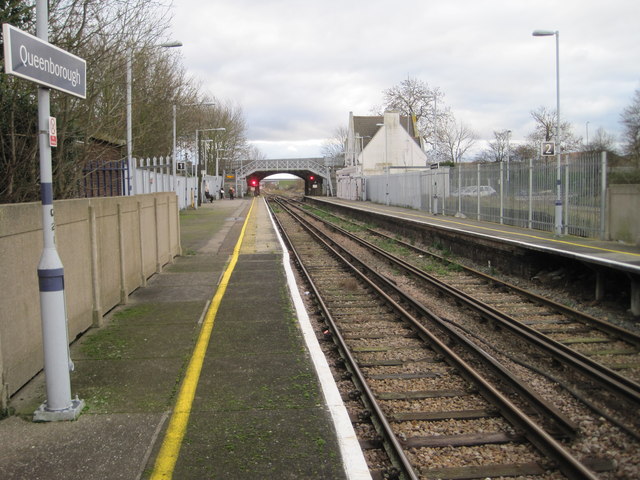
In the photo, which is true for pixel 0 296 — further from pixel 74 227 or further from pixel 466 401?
pixel 466 401

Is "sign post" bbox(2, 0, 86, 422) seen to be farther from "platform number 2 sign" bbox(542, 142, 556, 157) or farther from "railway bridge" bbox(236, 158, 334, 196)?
"railway bridge" bbox(236, 158, 334, 196)

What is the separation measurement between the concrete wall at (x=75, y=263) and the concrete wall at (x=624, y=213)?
1076cm

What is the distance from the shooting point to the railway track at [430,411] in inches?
165

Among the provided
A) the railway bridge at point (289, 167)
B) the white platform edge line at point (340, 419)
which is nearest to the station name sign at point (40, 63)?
the white platform edge line at point (340, 419)

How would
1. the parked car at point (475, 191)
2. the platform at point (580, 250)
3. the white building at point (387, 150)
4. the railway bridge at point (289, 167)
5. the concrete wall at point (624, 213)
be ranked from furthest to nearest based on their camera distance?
the railway bridge at point (289, 167)
the white building at point (387, 150)
the parked car at point (475, 191)
the concrete wall at point (624, 213)
the platform at point (580, 250)

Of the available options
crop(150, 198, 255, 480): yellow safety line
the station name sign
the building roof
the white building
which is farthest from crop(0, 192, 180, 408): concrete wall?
the building roof

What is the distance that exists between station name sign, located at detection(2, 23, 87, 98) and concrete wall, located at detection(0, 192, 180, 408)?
1.17 metres

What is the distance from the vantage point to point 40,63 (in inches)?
165

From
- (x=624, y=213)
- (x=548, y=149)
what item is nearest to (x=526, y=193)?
(x=548, y=149)

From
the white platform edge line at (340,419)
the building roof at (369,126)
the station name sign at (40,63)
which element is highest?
the building roof at (369,126)

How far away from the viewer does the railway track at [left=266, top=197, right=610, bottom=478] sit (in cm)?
418

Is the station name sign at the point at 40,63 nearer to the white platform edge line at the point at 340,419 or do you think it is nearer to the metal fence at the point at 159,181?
the white platform edge line at the point at 340,419

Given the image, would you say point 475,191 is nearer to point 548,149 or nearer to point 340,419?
point 548,149

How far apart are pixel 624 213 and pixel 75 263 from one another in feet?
40.8
